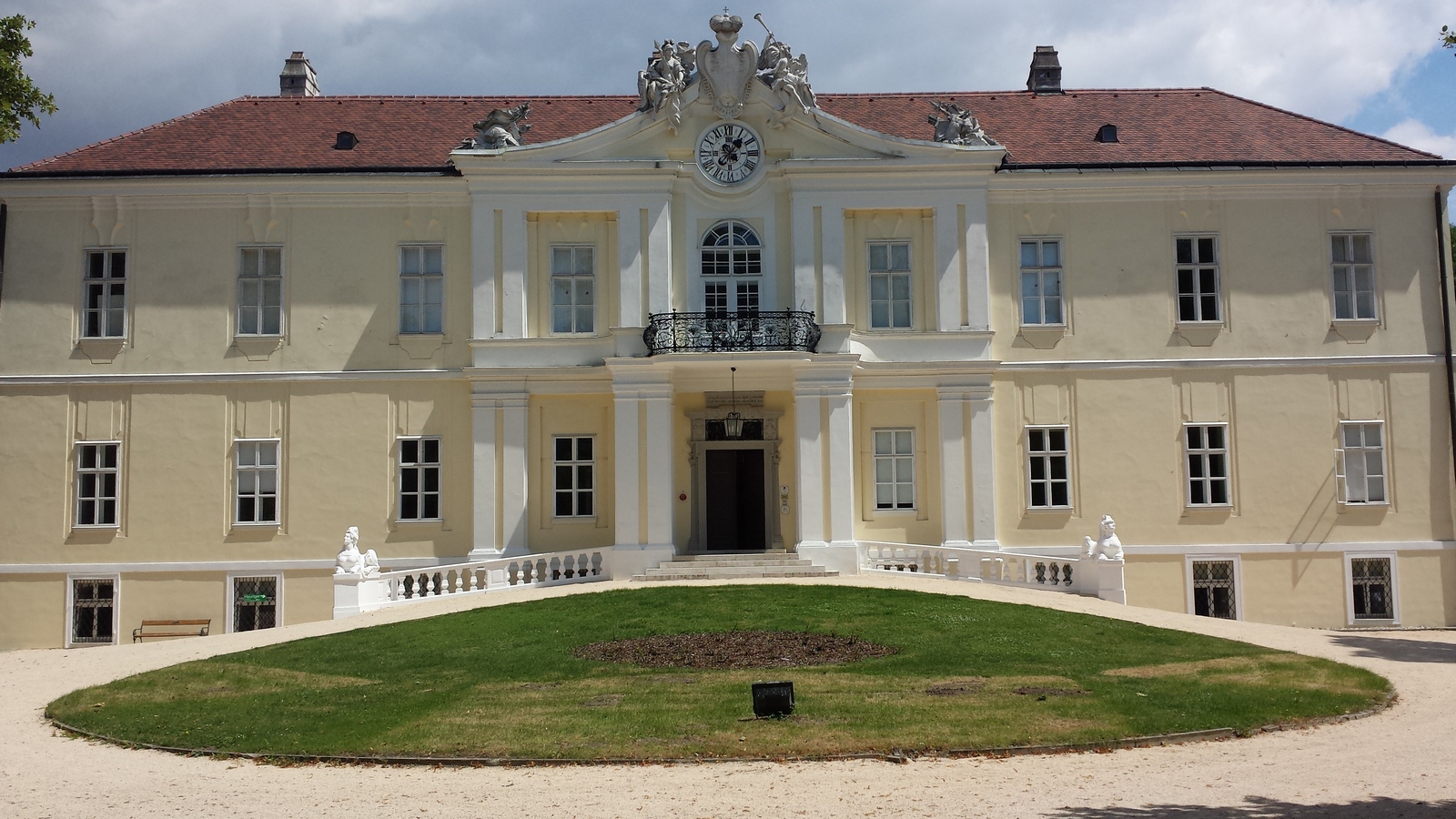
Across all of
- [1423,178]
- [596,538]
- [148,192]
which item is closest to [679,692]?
[596,538]

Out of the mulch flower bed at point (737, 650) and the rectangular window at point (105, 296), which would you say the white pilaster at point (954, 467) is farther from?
the rectangular window at point (105, 296)

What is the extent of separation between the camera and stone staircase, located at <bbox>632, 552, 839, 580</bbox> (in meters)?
23.5

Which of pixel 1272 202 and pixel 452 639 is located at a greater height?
pixel 1272 202

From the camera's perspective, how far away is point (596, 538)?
1014 inches

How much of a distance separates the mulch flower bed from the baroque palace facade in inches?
353

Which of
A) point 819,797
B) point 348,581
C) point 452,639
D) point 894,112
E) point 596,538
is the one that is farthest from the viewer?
point 894,112

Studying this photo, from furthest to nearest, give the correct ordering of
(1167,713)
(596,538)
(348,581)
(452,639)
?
(596,538) → (348,581) → (452,639) → (1167,713)

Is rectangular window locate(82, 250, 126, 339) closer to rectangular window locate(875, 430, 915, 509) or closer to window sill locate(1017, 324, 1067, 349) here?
rectangular window locate(875, 430, 915, 509)

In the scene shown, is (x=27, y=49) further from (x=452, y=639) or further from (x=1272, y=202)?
(x=1272, y=202)

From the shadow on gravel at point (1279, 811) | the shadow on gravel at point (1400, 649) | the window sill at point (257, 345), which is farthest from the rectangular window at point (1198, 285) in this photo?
the window sill at point (257, 345)

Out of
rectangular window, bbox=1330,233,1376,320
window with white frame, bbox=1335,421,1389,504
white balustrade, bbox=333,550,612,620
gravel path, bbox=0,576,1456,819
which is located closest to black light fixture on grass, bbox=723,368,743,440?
white balustrade, bbox=333,550,612,620

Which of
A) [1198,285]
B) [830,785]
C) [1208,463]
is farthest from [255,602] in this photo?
[1198,285]

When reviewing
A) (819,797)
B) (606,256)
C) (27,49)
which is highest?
(27,49)

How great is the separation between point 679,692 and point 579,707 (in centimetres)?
112
